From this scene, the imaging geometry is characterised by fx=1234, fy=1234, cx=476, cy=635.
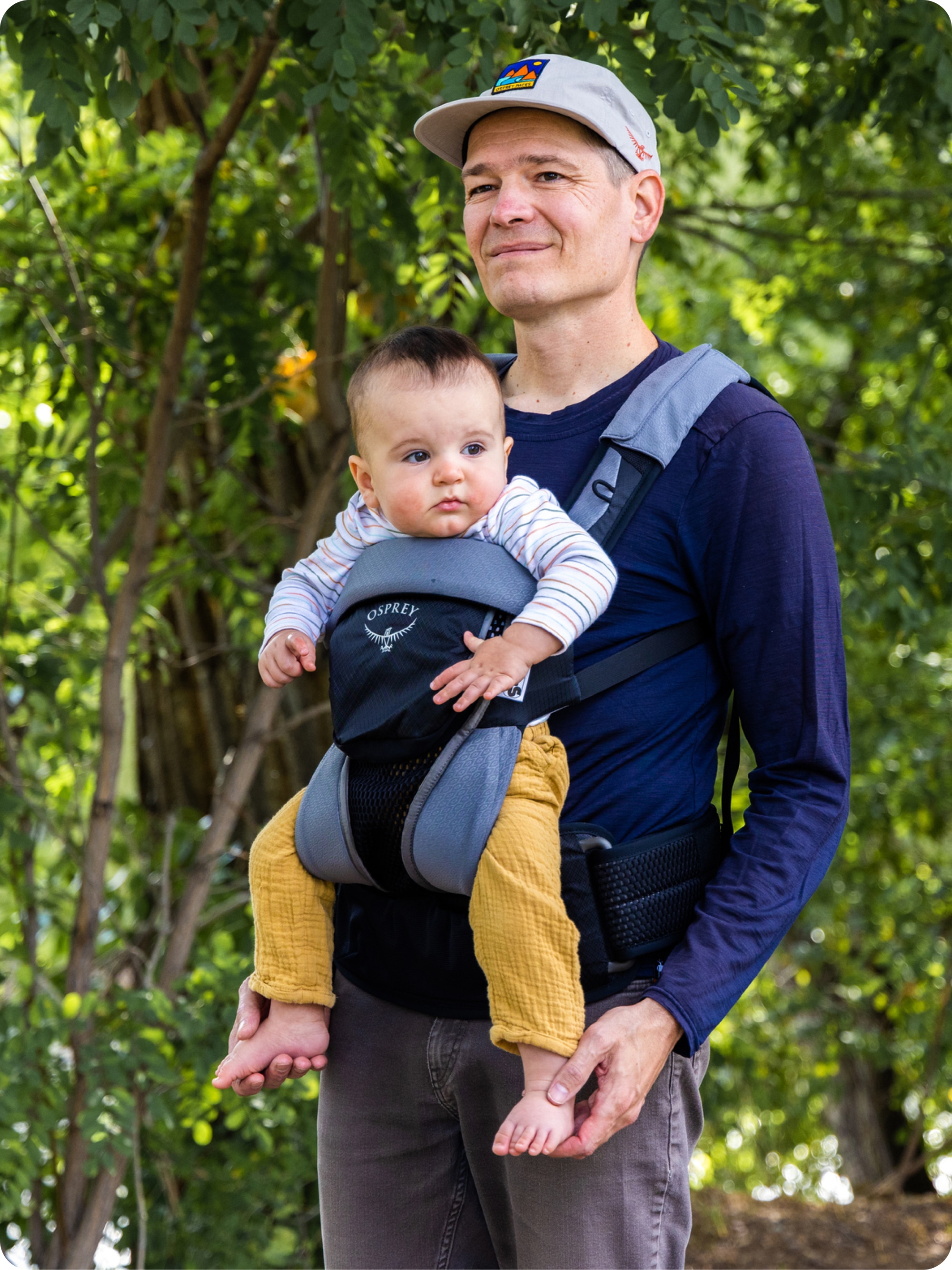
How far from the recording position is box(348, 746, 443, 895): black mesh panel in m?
1.57

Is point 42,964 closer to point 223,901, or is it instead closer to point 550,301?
point 223,901

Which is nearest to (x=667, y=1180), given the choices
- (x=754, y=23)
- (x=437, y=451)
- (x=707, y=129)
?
(x=437, y=451)

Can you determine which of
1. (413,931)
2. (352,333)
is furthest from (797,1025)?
(413,931)

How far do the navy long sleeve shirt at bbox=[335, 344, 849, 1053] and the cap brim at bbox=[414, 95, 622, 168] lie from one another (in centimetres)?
44

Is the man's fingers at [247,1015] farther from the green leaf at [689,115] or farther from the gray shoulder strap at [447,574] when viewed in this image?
the green leaf at [689,115]

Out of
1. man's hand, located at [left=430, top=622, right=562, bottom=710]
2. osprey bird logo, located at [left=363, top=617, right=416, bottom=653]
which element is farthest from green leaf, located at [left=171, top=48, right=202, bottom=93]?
man's hand, located at [left=430, top=622, right=562, bottom=710]

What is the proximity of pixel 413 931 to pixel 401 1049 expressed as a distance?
19 centimetres

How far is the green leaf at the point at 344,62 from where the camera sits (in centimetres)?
228

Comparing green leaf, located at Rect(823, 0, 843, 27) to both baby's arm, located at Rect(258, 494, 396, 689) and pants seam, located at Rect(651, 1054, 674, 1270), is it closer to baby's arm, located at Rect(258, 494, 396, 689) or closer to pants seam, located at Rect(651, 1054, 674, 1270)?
baby's arm, located at Rect(258, 494, 396, 689)

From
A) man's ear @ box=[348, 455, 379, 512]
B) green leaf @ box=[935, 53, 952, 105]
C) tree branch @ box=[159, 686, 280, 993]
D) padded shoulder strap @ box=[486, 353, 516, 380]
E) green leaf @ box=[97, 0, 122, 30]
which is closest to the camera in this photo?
man's ear @ box=[348, 455, 379, 512]

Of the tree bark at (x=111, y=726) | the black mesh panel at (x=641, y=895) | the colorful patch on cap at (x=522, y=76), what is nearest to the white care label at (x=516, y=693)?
the black mesh panel at (x=641, y=895)

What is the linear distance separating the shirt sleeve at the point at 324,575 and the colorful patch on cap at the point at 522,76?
606mm

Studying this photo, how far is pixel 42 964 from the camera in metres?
4.18

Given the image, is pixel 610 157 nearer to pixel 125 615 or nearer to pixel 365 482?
pixel 365 482
